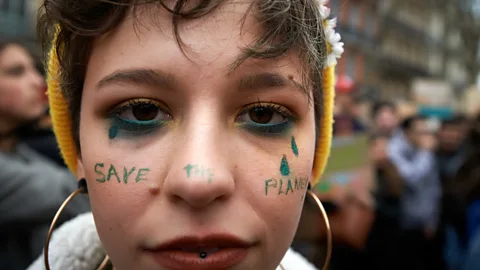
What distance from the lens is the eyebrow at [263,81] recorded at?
917 millimetres

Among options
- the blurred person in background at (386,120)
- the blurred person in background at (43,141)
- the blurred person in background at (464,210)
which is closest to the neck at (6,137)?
the blurred person in background at (43,141)

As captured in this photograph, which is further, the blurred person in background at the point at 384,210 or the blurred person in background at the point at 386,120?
the blurred person in background at the point at 386,120

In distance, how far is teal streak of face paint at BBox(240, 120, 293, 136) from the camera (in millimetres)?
954

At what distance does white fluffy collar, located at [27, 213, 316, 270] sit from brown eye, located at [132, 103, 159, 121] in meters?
0.55

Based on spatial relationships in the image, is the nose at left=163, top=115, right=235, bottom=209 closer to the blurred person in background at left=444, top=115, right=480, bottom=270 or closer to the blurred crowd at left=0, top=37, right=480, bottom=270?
the blurred crowd at left=0, top=37, right=480, bottom=270

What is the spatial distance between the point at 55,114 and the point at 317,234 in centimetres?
185

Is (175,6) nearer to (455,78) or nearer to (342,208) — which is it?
(342,208)

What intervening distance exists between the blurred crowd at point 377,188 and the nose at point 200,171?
105 centimetres

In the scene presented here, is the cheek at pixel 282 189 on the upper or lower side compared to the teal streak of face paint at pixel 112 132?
lower

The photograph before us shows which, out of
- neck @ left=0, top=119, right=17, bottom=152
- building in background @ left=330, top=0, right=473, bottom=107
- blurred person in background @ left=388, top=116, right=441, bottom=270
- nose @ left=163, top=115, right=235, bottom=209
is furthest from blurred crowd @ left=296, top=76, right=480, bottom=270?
building in background @ left=330, top=0, right=473, bottom=107

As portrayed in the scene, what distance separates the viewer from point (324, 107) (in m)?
1.22

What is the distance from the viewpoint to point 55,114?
1176 millimetres

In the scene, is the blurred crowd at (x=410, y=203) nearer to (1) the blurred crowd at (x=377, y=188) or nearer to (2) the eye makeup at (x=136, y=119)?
(1) the blurred crowd at (x=377, y=188)

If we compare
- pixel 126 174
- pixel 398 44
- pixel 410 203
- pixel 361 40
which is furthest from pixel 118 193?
pixel 398 44
